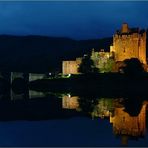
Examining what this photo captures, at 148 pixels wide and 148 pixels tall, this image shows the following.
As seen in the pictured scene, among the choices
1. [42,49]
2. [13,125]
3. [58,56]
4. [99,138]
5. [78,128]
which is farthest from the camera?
[42,49]

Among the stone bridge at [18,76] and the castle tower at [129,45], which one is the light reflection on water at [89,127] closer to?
the castle tower at [129,45]

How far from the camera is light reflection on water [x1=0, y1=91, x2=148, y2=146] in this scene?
21438mm

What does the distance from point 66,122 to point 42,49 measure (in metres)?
157

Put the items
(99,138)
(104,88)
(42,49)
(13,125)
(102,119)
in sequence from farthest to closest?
1. (42,49)
2. (104,88)
3. (102,119)
4. (13,125)
5. (99,138)

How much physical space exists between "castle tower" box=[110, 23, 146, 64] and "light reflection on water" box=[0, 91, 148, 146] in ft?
113

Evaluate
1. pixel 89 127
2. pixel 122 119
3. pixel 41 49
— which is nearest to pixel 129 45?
pixel 122 119

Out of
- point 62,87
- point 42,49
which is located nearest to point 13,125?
point 62,87

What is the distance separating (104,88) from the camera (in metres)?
65.2

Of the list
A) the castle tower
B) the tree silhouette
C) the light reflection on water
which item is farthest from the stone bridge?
the light reflection on water

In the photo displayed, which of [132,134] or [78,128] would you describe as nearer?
[132,134]

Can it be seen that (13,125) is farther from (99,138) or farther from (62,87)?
(62,87)

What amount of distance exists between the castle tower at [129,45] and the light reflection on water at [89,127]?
113 feet

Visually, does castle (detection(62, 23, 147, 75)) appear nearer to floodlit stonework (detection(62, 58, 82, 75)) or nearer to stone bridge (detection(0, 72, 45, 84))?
floodlit stonework (detection(62, 58, 82, 75))

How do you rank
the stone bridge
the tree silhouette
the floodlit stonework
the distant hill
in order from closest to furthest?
the tree silhouette
the floodlit stonework
the stone bridge
the distant hill
